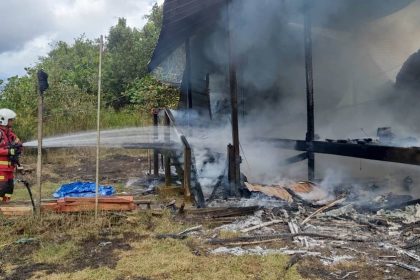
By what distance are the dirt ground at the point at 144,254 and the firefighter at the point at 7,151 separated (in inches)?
50.0

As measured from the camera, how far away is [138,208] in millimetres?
7242

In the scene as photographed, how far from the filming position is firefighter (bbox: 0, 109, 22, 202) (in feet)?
23.8

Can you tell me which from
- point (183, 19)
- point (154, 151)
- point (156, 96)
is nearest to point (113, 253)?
point (183, 19)

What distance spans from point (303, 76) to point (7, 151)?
667 centimetres

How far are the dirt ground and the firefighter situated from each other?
1.27 m

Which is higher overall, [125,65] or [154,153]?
[125,65]

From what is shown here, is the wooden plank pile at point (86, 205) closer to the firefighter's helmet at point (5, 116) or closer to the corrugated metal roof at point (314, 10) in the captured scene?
the firefighter's helmet at point (5, 116)

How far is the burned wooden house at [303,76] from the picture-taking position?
793 cm

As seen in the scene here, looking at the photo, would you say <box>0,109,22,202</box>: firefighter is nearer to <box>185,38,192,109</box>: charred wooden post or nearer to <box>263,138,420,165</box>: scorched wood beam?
<box>263,138,420,165</box>: scorched wood beam

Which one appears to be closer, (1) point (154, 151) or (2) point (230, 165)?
(2) point (230, 165)

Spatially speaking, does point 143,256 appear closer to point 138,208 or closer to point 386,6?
point 138,208

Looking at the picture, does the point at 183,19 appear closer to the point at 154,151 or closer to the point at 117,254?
the point at 154,151

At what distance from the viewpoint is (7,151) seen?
23.8 feet

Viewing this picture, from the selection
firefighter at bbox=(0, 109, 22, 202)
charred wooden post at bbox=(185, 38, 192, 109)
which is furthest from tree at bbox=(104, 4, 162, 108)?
firefighter at bbox=(0, 109, 22, 202)
